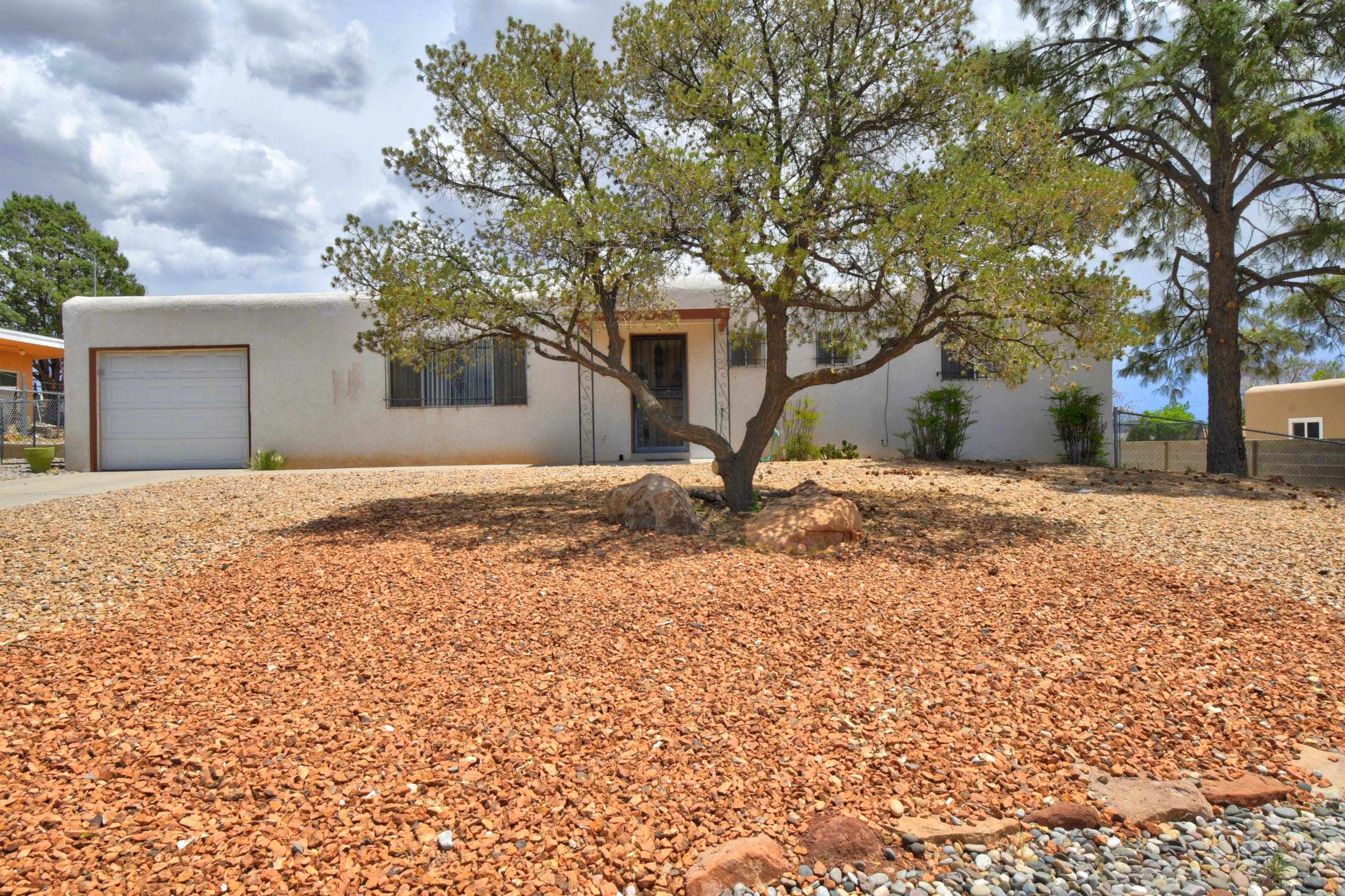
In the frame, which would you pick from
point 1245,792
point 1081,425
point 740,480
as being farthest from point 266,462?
point 1081,425

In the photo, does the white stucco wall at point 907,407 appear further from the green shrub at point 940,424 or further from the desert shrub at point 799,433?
the desert shrub at point 799,433

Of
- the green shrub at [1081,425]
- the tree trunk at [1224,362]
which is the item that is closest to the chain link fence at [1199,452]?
the green shrub at [1081,425]

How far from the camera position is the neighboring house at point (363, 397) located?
12039 millimetres

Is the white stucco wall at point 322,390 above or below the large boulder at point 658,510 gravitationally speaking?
above

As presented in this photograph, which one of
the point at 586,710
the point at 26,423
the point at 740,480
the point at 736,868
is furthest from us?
the point at 26,423

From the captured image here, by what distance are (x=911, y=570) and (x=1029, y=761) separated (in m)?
2.16

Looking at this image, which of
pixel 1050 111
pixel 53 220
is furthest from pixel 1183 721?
pixel 53 220

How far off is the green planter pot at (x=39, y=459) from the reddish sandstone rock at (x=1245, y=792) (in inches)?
601

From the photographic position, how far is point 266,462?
1169cm

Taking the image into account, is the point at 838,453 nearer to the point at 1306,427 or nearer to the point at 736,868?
the point at 736,868

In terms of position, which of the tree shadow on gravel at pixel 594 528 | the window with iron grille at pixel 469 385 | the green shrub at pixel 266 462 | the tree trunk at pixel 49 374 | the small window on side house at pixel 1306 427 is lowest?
the tree shadow on gravel at pixel 594 528

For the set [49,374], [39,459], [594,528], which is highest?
[49,374]

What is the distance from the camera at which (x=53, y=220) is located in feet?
98.9

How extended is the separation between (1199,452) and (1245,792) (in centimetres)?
1109
